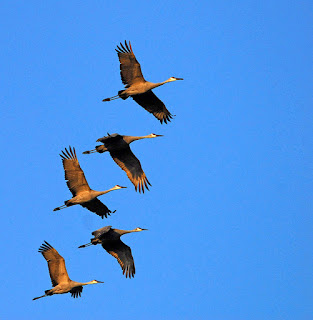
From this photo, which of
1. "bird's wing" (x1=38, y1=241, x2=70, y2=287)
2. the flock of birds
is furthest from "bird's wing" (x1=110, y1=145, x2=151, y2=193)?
"bird's wing" (x1=38, y1=241, x2=70, y2=287)

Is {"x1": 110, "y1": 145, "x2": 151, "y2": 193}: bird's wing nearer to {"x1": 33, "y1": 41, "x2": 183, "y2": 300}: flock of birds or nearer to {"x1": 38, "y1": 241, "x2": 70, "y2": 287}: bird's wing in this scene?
{"x1": 33, "y1": 41, "x2": 183, "y2": 300}: flock of birds

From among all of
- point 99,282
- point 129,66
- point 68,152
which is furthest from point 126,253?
point 129,66

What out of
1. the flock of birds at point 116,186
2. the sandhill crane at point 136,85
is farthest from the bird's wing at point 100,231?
the sandhill crane at point 136,85

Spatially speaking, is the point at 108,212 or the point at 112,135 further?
the point at 108,212

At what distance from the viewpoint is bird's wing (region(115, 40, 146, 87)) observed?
42969 mm

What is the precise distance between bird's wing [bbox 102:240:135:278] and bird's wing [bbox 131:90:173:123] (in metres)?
6.09

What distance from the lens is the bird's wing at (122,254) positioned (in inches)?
1753

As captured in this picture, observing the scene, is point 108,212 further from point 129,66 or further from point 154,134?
point 129,66

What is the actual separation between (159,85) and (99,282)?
29.9 feet

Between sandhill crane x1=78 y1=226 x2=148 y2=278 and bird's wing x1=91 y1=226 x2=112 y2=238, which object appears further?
sandhill crane x1=78 y1=226 x2=148 y2=278

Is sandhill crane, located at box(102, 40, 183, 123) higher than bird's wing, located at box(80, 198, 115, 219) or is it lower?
higher

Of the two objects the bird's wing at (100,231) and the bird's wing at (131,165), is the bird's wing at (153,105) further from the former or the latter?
the bird's wing at (100,231)

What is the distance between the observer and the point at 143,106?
150 ft

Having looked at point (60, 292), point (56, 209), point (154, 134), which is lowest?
point (60, 292)
